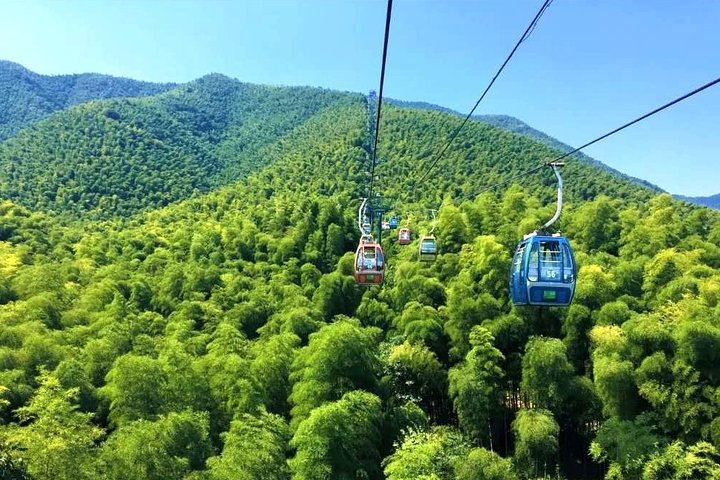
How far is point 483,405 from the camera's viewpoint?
78.1ft

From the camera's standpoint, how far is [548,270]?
30.7ft

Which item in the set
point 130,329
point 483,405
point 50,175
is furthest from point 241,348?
point 50,175

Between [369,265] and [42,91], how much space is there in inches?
6842

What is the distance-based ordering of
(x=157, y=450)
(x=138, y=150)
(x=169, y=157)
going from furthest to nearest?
(x=169, y=157), (x=138, y=150), (x=157, y=450)

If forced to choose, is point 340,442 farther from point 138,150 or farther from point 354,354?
point 138,150

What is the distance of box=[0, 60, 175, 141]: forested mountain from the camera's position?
→ 130375 mm

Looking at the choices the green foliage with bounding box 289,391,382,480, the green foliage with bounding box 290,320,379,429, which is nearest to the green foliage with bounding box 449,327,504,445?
the green foliage with bounding box 290,320,379,429

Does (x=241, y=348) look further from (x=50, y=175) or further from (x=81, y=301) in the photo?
(x=50, y=175)

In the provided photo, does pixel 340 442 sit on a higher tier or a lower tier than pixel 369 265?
lower

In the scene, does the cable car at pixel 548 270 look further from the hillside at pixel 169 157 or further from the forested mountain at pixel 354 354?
the hillside at pixel 169 157

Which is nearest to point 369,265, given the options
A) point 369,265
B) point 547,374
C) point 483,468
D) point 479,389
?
point 369,265

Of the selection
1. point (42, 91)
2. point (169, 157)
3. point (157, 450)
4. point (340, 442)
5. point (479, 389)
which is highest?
point (42, 91)

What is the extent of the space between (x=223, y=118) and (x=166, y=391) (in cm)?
12380

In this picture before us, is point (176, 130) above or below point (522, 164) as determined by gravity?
above
